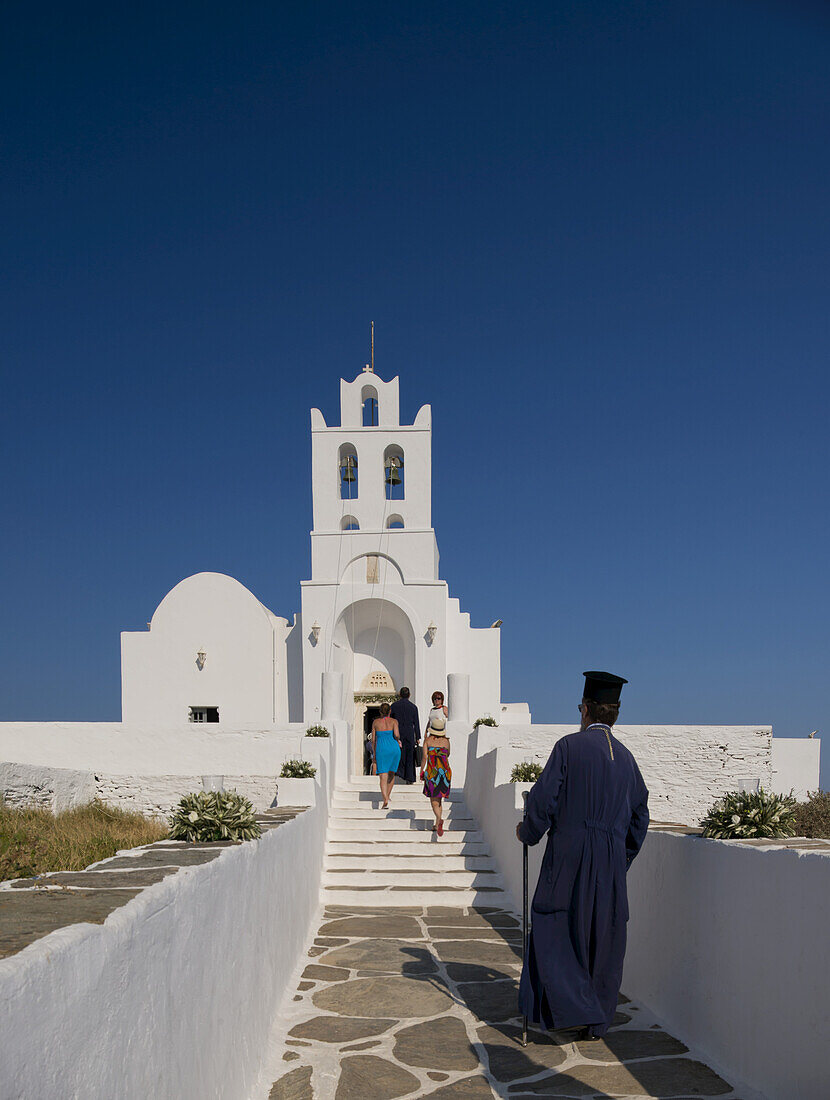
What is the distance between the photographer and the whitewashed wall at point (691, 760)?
1488 centimetres

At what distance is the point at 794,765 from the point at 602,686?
12.3 metres

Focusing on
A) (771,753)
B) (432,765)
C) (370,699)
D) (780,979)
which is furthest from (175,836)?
(370,699)

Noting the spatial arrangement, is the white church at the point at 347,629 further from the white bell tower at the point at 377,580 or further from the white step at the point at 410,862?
the white step at the point at 410,862

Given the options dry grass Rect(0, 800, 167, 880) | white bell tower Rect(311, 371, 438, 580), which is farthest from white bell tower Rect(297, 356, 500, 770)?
dry grass Rect(0, 800, 167, 880)

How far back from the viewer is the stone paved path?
4148 mm

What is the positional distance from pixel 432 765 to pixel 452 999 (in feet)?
15.0

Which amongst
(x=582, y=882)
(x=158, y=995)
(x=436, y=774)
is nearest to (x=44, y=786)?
(x=436, y=774)

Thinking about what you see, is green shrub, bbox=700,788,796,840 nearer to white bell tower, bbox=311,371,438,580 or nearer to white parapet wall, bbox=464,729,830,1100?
white parapet wall, bbox=464,729,830,1100

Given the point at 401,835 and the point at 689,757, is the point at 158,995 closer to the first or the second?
the point at 401,835

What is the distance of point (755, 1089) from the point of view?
3.82m

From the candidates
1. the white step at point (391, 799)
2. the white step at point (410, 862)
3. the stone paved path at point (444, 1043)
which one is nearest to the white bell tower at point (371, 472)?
the white step at point (391, 799)

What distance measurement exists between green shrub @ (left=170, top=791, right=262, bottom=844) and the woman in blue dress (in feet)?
23.7

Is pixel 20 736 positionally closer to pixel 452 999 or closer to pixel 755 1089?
pixel 452 999

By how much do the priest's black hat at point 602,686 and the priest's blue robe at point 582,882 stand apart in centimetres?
23
